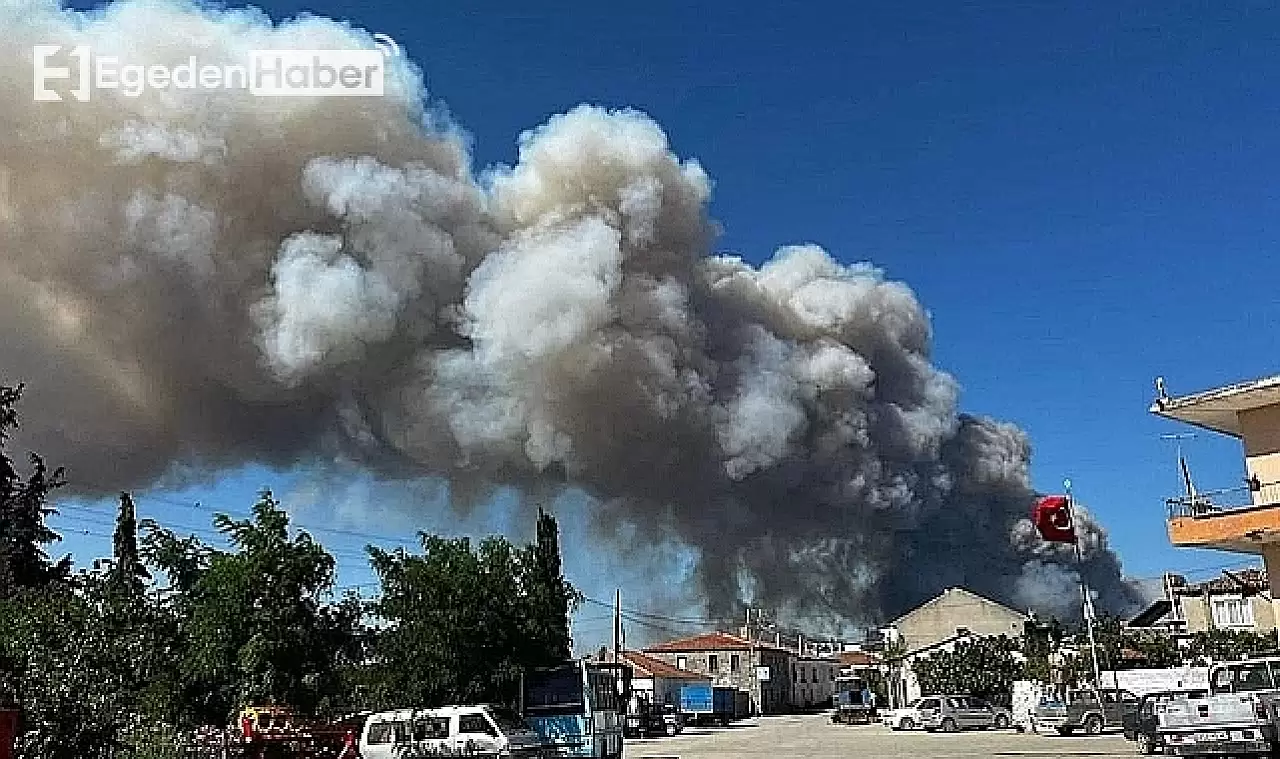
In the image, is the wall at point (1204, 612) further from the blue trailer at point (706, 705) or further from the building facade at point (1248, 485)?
the building facade at point (1248, 485)

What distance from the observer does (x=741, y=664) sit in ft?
302

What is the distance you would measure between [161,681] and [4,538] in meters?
12.3

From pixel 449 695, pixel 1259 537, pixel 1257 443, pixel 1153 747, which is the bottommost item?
pixel 1153 747

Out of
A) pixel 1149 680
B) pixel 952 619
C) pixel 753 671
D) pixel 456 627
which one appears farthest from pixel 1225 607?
pixel 456 627

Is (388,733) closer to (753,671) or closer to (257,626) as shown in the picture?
(257,626)

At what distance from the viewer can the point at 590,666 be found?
82.7 feet

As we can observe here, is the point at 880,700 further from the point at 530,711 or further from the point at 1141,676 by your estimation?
the point at 530,711

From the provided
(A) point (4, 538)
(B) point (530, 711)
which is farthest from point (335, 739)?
(A) point (4, 538)

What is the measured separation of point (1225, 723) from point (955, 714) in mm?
27456

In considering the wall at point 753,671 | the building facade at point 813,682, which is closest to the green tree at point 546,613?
the wall at point 753,671

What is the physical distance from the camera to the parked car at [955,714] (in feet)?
149

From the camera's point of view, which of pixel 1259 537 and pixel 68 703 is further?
pixel 1259 537

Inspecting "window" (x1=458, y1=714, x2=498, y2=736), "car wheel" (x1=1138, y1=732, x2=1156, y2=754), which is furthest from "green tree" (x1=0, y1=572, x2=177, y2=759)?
"car wheel" (x1=1138, y1=732, x2=1156, y2=754)

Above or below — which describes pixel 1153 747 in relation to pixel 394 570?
below
